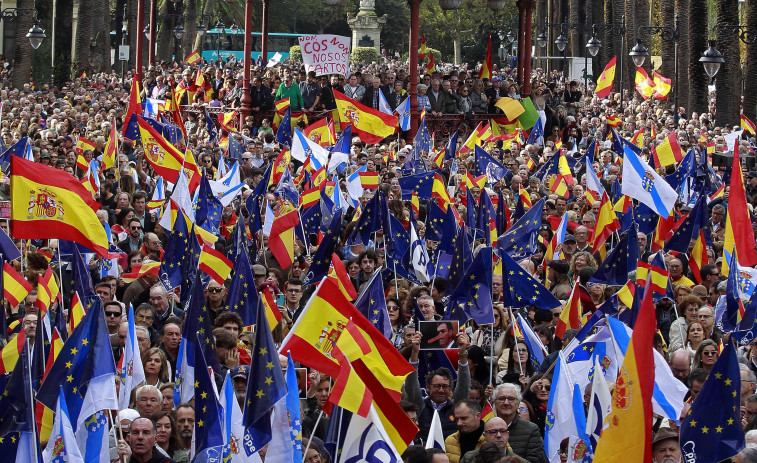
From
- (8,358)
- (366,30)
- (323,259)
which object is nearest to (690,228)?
(323,259)

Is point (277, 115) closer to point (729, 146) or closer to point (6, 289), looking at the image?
point (729, 146)

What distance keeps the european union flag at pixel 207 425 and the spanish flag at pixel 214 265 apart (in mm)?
4978

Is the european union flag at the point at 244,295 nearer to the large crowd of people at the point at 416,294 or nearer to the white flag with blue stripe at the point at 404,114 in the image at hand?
the large crowd of people at the point at 416,294

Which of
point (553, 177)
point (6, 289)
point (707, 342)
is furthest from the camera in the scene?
point (553, 177)

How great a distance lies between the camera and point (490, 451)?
314 inches

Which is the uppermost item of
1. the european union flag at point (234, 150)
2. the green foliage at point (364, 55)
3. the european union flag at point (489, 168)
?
the green foliage at point (364, 55)

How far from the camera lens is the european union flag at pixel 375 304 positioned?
1051 cm

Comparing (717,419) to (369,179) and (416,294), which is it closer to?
(416,294)

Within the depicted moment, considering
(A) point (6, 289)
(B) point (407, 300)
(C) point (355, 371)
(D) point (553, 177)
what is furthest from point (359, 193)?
(C) point (355, 371)

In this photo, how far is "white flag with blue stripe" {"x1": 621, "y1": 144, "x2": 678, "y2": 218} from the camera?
15.3 metres

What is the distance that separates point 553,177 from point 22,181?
31.6 ft

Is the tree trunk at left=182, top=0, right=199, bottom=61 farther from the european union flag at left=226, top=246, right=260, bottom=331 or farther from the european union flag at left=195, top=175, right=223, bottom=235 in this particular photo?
the european union flag at left=226, top=246, right=260, bottom=331

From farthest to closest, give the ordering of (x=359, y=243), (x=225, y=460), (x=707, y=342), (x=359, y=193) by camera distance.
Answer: (x=359, y=193) → (x=359, y=243) → (x=707, y=342) → (x=225, y=460)

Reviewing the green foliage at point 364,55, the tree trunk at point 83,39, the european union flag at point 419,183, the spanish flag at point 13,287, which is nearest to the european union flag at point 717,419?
the spanish flag at point 13,287
